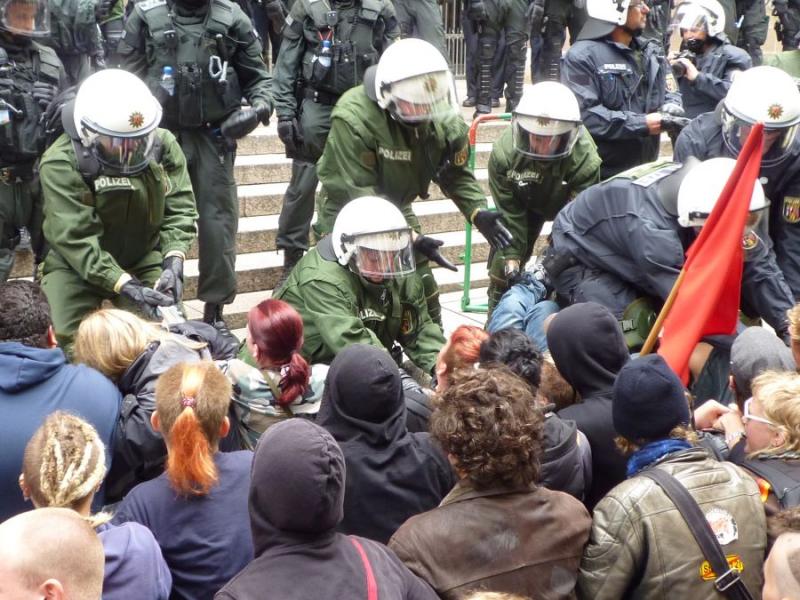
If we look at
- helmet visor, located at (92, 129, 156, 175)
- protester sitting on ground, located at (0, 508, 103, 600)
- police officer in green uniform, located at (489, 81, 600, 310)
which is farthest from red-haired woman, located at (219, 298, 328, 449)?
police officer in green uniform, located at (489, 81, 600, 310)

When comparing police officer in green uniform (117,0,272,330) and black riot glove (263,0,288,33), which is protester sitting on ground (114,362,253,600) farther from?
black riot glove (263,0,288,33)

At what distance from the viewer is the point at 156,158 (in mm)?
5391

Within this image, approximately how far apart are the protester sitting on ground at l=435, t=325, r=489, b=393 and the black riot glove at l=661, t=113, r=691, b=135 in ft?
11.5

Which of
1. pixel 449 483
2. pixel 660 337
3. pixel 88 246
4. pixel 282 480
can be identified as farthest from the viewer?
pixel 88 246

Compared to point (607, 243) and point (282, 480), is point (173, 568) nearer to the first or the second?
point (282, 480)

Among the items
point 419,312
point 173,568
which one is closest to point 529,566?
point 173,568

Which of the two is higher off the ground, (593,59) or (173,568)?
(593,59)

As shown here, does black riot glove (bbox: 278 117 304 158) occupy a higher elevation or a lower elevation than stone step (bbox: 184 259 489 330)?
higher

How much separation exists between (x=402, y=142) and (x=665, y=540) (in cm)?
353

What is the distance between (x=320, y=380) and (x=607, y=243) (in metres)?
1.89

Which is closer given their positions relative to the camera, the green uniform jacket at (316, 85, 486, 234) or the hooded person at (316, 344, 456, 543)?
the hooded person at (316, 344, 456, 543)

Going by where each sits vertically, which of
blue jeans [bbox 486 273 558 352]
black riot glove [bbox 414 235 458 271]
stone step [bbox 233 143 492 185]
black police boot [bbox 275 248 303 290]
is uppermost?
black riot glove [bbox 414 235 458 271]

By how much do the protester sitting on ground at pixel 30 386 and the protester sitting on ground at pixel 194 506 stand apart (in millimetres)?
470

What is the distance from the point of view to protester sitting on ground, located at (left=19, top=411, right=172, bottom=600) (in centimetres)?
269
